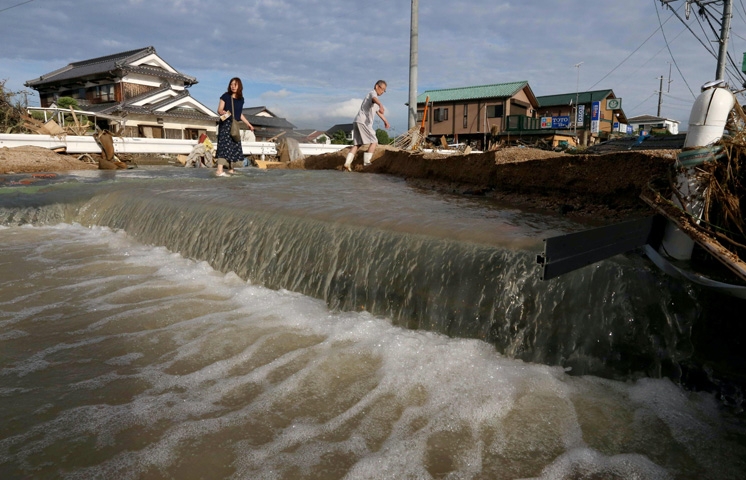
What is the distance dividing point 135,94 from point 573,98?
3177cm

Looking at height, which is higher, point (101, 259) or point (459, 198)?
point (459, 198)

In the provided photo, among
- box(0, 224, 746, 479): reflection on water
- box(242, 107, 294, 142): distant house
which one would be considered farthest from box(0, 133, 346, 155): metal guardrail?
box(242, 107, 294, 142): distant house

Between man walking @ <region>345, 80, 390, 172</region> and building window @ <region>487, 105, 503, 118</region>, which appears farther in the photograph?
building window @ <region>487, 105, 503, 118</region>

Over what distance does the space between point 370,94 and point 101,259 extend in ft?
18.3

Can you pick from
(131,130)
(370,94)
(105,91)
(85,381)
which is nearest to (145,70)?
(105,91)

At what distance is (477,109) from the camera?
117ft

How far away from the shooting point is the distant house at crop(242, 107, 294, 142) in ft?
124

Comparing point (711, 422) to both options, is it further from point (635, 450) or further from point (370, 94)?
point (370, 94)

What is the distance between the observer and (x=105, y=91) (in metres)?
31.2

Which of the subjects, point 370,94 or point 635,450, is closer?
point 635,450

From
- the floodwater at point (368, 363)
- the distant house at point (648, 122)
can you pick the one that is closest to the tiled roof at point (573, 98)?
the distant house at point (648, 122)

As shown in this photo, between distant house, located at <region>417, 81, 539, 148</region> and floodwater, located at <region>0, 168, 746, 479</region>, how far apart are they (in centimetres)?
3183

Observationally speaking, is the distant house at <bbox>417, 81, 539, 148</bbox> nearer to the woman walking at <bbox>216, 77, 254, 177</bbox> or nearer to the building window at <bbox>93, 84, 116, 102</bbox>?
the building window at <bbox>93, 84, 116, 102</bbox>

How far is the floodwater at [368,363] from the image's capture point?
82.8 inches
